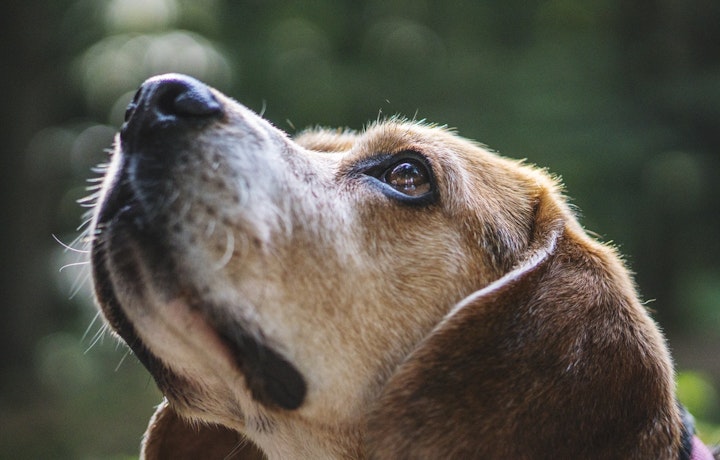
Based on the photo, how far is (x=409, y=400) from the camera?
9.14ft

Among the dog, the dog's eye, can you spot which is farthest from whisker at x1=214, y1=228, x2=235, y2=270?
the dog's eye

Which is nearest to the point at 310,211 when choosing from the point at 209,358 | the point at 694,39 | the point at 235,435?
the point at 209,358

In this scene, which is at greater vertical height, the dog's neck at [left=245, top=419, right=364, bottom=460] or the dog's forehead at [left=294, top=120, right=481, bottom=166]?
the dog's forehead at [left=294, top=120, right=481, bottom=166]

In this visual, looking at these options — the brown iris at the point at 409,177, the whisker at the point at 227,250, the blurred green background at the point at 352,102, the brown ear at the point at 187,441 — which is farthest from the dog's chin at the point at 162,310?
the blurred green background at the point at 352,102

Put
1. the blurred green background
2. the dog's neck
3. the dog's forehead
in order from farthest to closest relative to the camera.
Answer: the blurred green background → the dog's forehead → the dog's neck

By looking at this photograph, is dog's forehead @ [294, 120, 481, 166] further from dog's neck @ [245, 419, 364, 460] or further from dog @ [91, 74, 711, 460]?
dog's neck @ [245, 419, 364, 460]

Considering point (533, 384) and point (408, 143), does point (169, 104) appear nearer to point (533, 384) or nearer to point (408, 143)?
point (408, 143)

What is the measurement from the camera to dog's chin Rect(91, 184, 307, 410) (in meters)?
2.82

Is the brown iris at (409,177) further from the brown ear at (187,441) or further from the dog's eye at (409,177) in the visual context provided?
the brown ear at (187,441)

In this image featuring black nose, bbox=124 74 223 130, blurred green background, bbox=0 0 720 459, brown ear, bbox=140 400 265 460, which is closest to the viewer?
black nose, bbox=124 74 223 130

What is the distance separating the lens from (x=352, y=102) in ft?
36.7

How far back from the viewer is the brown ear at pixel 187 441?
144 inches

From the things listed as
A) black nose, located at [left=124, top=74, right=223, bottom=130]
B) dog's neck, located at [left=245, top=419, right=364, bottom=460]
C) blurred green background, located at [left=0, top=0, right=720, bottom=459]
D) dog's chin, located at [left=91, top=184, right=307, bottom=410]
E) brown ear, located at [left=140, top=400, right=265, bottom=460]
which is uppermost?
black nose, located at [left=124, top=74, right=223, bottom=130]

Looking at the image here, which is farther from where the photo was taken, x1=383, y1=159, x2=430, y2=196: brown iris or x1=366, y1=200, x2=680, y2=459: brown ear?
x1=383, y1=159, x2=430, y2=196: brown iris
